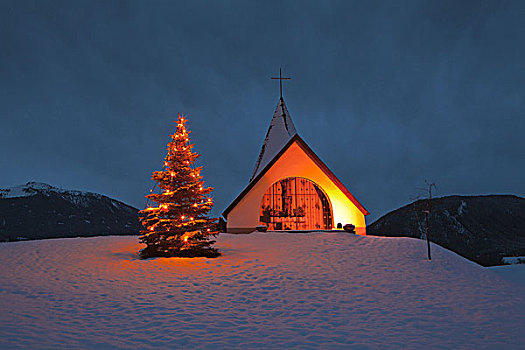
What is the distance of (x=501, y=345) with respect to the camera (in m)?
5.57

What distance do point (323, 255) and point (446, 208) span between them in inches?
2434

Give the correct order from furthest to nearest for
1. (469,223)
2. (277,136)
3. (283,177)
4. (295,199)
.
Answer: (469,223) < (277,136) < (295,199) < (283,177)

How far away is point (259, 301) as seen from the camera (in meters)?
7.71

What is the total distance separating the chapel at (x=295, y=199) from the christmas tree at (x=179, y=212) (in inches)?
173

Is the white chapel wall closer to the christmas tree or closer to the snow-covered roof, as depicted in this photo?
the snow-covered roof

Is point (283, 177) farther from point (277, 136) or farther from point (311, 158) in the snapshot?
point (277, 136)

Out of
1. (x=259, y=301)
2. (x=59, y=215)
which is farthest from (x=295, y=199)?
(x=59, y=215)

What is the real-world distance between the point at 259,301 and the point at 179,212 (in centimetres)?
571

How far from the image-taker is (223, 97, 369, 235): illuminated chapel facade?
1700 centimetres

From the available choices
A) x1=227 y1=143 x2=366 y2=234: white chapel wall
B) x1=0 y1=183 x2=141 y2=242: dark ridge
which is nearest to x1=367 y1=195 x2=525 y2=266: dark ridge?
x1=227 y1=143 x2=366 y2=234: white chapel wall

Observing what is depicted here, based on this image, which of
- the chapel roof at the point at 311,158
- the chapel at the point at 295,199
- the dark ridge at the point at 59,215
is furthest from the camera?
the dark ridge at the point at 59,215

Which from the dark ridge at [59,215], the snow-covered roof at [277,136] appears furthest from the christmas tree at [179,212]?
the dark ridge at [59,215]

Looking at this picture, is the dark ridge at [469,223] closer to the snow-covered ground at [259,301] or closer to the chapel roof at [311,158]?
the chapel roof at [311,158]

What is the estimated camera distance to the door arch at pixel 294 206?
18.3 metres
